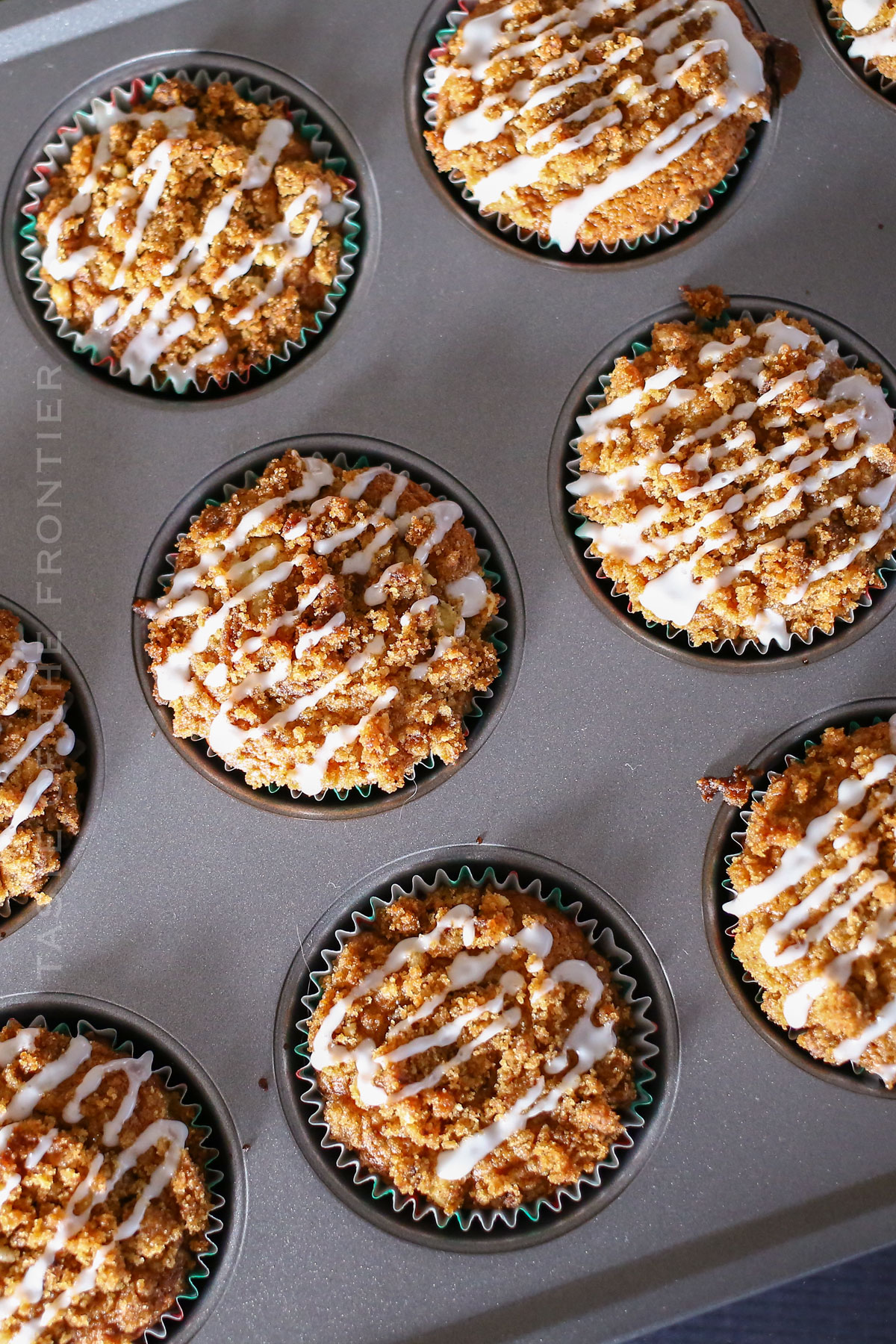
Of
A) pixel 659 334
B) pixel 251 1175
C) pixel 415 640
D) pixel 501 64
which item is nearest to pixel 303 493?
pixel 415 640

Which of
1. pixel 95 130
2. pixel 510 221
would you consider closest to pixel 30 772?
pixel 95 130

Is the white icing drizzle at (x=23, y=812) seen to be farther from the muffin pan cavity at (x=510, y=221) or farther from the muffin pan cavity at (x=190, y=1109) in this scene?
the muffin pan cavity at (x=510, y=221)

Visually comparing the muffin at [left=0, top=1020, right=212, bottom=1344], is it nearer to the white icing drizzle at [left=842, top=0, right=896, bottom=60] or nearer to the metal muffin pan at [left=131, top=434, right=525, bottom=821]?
the metal muffin pan at [left=131, top=434, right=525, bottom=821]

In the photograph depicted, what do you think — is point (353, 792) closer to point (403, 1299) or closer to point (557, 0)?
point (403, 1299)

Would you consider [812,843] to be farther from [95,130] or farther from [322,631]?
[95,130]

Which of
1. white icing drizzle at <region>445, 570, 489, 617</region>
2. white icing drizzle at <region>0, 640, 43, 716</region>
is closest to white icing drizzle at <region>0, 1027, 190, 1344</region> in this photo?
white icing drizzle at <region>0, 640, 43, 716</region>

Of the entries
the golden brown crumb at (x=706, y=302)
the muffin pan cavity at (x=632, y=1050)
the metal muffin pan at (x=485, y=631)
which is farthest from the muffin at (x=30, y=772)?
the golden brown crumb at (x=706, y=302)
